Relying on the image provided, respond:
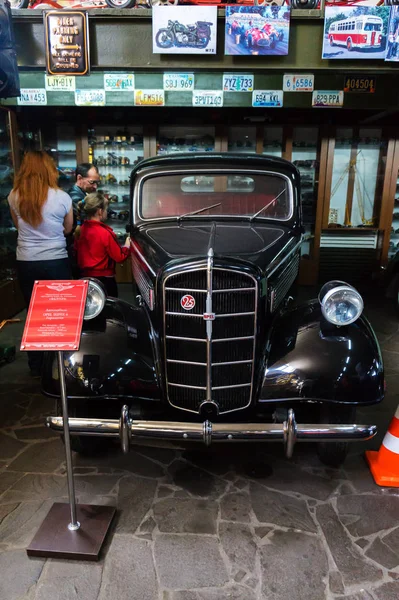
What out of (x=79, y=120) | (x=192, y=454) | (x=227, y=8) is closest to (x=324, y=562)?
(x=192, y=454)

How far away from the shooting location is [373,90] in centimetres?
632

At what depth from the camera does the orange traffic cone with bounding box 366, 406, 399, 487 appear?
2824 millimetres

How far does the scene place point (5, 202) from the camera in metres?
6.30

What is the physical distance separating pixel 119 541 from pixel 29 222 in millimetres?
2549

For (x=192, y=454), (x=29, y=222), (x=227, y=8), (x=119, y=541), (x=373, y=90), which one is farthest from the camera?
(x=373, y=90)

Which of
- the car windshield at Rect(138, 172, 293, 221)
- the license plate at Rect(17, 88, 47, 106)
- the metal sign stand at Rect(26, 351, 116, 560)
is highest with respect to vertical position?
the license plate at Rect(17, 88, 47, 106)

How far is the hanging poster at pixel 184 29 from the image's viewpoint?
17.3 feet

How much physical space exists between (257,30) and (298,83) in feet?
3.97

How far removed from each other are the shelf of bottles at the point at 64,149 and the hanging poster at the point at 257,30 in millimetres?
3582

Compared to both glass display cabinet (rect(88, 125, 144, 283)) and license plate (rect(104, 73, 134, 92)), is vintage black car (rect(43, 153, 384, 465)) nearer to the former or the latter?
license plate (rect(104, 73, 134, 92))

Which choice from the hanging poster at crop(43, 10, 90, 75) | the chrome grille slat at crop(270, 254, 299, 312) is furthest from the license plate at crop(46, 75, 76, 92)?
the chrome grille slat at crop(270, 254, 299, 312)

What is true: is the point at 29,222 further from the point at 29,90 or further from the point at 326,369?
the point at 29,90

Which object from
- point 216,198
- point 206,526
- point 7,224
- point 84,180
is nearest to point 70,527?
point 206,526

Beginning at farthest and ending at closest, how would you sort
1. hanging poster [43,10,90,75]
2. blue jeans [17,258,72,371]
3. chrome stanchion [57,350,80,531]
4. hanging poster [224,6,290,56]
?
hanging poster [43,10,90,75]
hanging poster [224,6,290,56]
blue jeans [17,258,72,371]
chrome stanchion [57,350,80,531]
